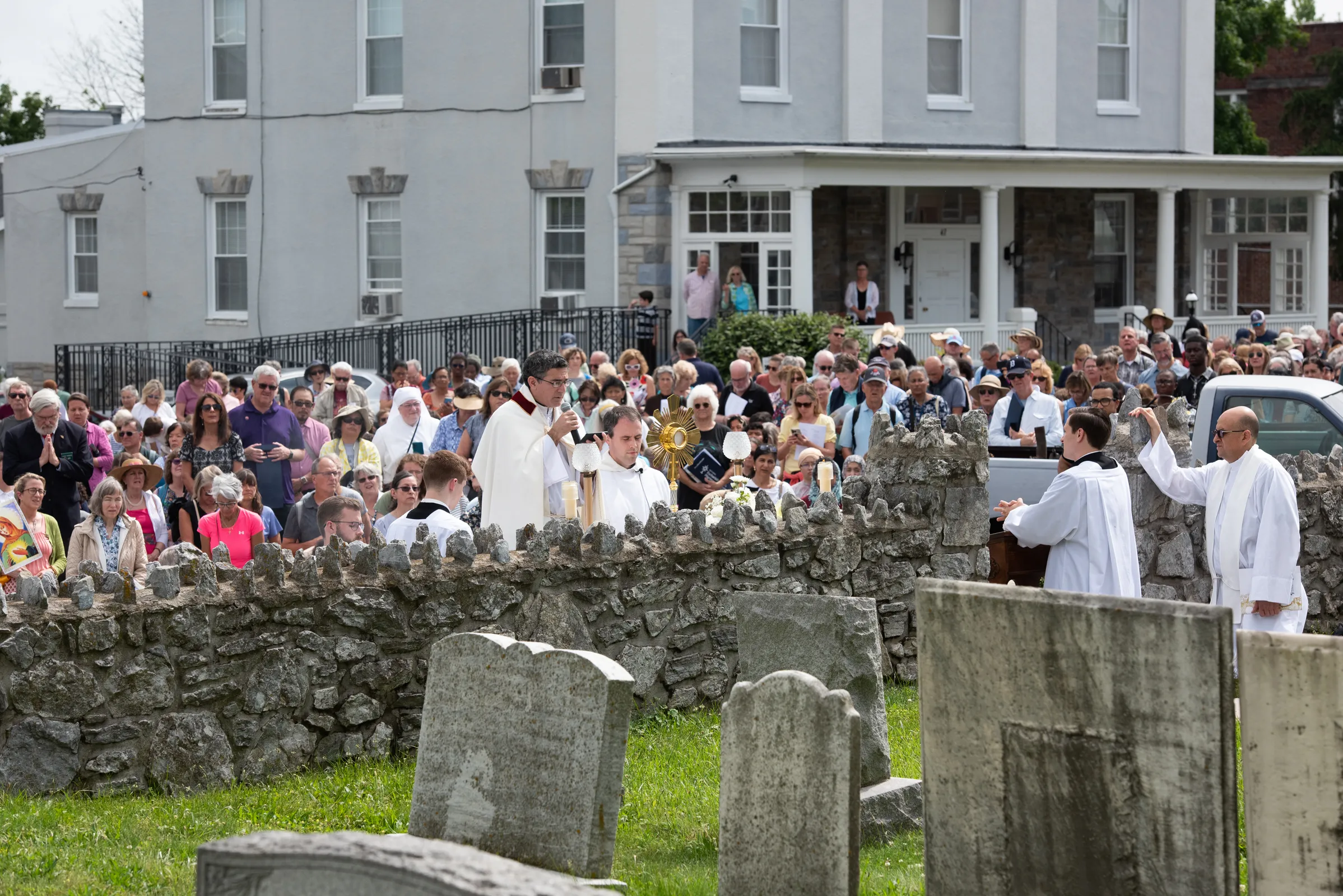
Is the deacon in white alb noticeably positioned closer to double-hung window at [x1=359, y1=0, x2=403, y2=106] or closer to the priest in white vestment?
the priest in white vestment

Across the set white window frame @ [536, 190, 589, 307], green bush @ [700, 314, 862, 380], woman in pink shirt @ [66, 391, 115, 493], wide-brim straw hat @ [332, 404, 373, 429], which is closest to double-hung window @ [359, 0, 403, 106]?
white window frame @ [536, 190, 589, 307]

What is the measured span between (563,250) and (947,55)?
7.11 meters

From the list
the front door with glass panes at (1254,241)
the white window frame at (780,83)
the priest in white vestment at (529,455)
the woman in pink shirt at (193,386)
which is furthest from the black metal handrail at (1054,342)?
the priest in white vestment at (529,455)

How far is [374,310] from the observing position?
93.6ft

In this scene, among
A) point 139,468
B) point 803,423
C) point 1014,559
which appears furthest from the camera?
point 803,423

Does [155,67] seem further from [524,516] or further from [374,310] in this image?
[524,516]

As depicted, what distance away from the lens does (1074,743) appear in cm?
515

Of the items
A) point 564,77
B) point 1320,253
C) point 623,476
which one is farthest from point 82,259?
point 623,476

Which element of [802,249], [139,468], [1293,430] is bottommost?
[139,468]

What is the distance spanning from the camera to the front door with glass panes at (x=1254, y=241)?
31.7 metres

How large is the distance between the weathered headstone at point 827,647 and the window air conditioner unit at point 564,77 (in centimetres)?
2073

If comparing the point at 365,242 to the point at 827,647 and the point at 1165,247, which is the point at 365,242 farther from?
the point at 827,647

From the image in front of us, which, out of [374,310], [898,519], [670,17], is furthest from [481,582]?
[374,310]

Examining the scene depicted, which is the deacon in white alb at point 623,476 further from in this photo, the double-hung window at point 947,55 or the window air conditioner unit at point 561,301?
the double-hung window at point 947,55
